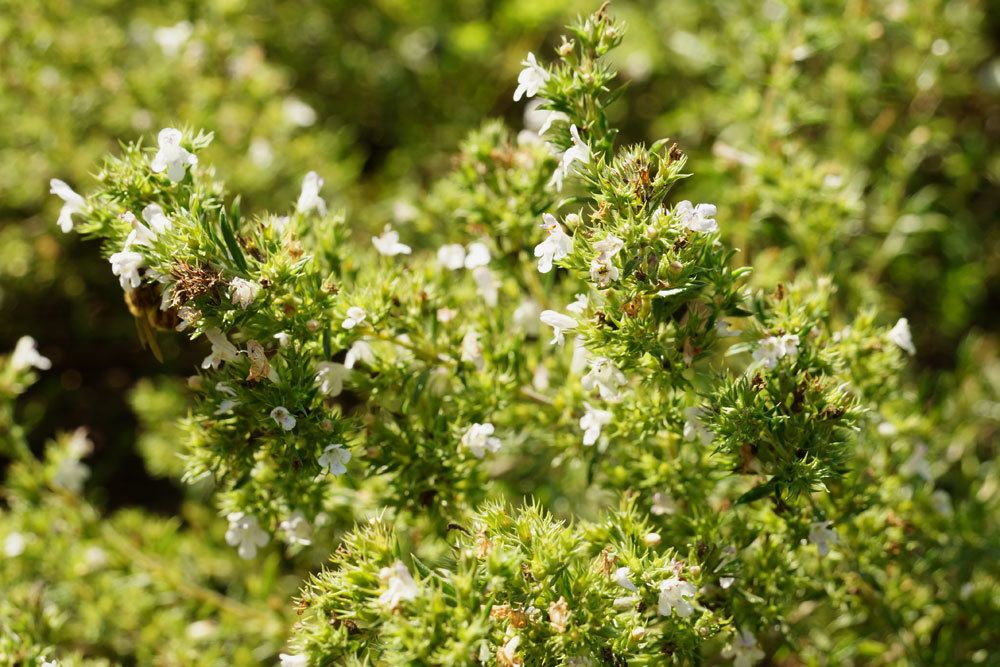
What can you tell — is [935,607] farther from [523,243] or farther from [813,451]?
[523,243]

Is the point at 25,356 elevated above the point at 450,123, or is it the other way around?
the point at 450,123

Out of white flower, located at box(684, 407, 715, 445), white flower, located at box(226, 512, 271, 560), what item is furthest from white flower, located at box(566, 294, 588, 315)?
white flower, located at box(226, 512, 271, 560)

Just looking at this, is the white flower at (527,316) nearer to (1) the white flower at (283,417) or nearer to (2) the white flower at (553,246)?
(2) the white flower at (553,246)

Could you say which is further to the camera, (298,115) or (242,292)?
(298,115)

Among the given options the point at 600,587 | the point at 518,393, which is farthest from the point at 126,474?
the point at 600,587

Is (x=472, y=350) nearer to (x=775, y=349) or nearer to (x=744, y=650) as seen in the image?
(x=775, y=349)

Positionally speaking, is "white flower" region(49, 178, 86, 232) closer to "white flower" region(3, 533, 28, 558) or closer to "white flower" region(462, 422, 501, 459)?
"white flower" region(462, 422, 501, 459)

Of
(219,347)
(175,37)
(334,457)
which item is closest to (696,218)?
(334,457)
